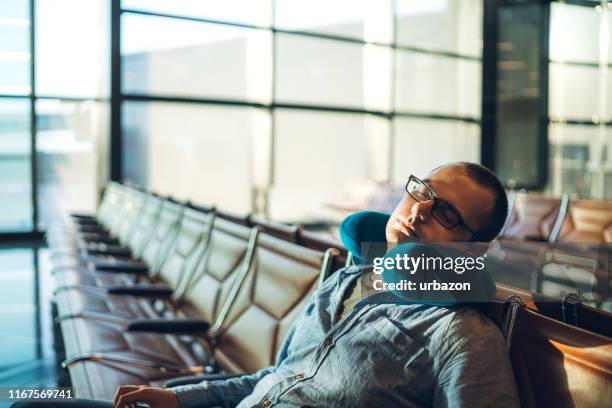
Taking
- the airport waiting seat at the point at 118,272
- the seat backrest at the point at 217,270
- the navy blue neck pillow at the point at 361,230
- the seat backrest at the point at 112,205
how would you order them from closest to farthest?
the navy blue neck pillow at the point at 361,230
the seat backrest at the point at 217,270
the airport waiting seat at the point at 118,272
the seat backrest at the point at 112,205

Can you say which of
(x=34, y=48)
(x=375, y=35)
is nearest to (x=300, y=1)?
(x=375, y=35)

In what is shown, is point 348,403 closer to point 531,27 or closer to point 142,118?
point 142,118

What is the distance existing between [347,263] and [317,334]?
0.40 m

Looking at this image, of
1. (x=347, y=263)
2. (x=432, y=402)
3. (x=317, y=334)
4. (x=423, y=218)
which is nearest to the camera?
(x=432, y=402)

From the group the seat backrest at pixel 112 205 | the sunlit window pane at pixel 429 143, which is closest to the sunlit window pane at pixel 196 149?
the seat backrest at pixel 112 205

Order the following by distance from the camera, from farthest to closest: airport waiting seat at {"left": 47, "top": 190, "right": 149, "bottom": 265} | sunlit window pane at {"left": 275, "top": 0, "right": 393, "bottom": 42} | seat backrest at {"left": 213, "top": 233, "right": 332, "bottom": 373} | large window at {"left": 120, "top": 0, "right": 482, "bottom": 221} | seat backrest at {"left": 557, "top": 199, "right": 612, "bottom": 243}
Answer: sunlit window pane at {"left": 275, "top": 0, "right": 393, "bottom": 42} < large window at {"left": 120, "top": 0, "right": 482, "bottom": 221} < airport waiting seat at {"left": 47, "top": 190, "right": 149, "bottom": 265} < seat backrest at {"left": 557, "top": 199, "right": 612, "bottom": 243} < seat backrest at {"left": 213, "top": 233, "right": 332, "bottom": 373}

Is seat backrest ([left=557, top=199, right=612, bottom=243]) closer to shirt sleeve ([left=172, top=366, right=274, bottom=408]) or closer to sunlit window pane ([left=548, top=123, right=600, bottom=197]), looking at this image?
shirt sleeve ([left=172, top=366, right=274, bottom=408])

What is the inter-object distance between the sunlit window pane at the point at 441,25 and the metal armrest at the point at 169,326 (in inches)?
341

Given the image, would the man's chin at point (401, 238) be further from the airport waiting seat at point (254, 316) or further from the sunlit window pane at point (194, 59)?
the sunlit window pane at point (194, 59)

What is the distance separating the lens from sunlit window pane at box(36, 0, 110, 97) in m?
7.83

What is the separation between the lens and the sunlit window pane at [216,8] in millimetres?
8008

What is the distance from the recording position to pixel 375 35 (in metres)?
9.85

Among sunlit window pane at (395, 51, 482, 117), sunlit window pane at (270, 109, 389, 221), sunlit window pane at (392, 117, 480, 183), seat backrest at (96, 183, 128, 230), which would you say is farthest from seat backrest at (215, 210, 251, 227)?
sunlit window pane at (395, 51, 482, 117)

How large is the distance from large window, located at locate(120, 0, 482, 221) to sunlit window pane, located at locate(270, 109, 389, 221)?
2 cm
